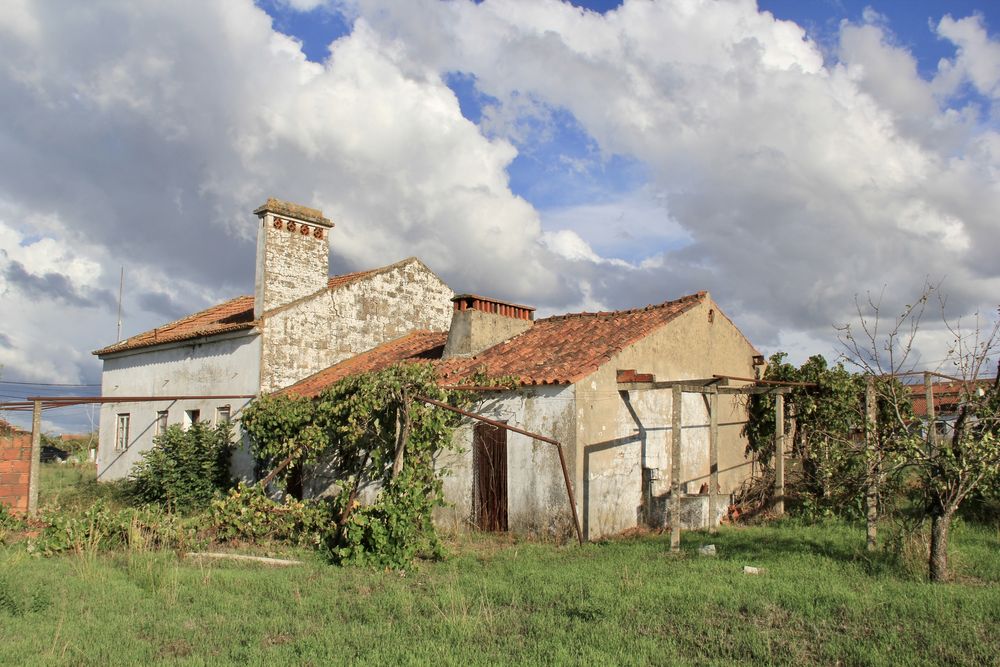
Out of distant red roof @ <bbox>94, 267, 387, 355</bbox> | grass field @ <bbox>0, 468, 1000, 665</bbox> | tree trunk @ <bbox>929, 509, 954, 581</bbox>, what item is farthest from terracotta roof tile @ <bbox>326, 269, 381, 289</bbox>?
tree trunk @ <bbox>929, 509, 954, 581</bbox>

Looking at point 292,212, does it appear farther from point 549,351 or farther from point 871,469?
point 871,469

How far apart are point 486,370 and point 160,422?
420 inches

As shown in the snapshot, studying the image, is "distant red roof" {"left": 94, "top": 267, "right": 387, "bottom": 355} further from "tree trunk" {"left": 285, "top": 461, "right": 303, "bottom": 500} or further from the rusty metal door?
the rusty metal door

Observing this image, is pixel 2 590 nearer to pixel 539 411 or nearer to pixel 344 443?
pixel 344 443

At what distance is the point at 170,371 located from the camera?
A: 19.8 metres

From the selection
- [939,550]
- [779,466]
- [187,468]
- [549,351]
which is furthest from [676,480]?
[187,468]

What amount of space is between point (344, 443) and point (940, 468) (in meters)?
9.62

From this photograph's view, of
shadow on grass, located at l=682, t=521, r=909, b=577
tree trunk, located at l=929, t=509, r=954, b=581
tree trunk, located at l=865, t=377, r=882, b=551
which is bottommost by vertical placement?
shadow on grass, located at l=682, t=521, r=909, b=577

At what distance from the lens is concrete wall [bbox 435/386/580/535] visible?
1207cm

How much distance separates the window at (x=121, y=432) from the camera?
2098cm

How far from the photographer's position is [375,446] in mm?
13008

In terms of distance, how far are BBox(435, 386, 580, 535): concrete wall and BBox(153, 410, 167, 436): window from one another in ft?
32.9

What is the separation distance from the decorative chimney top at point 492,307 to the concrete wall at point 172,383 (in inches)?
201

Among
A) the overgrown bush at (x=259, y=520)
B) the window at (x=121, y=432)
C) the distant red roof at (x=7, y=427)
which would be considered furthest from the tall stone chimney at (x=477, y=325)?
the distant red roof at (x=7, y=427)
